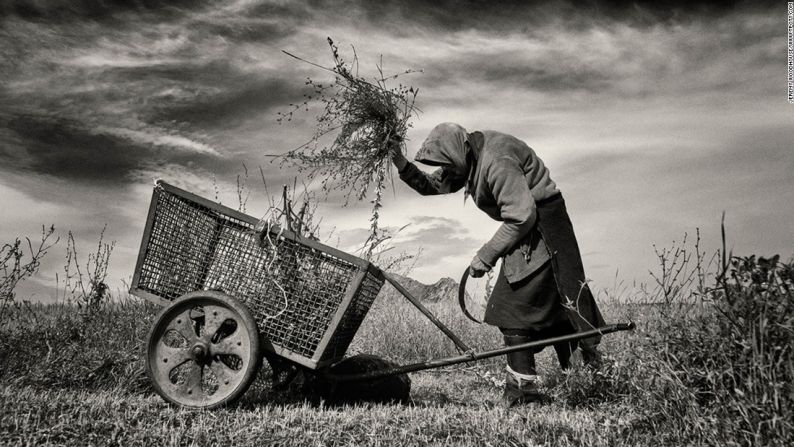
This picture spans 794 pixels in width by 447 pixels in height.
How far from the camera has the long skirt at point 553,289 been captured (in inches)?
145

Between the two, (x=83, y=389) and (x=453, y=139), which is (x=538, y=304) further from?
(x=83, y=389)

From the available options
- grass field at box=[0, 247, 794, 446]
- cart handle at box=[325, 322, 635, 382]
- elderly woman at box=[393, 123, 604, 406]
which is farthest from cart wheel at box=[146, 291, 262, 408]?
elderly woman at box=[393, 123, 604, 406]

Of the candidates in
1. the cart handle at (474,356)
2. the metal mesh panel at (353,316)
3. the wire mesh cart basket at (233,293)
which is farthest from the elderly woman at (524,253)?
the metal mesh panel at (353,316)

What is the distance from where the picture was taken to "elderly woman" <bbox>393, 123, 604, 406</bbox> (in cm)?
361

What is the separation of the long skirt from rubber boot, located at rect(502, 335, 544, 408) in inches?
6.6

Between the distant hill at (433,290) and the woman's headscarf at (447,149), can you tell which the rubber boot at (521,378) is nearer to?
the woman's headscarf at (447,149)

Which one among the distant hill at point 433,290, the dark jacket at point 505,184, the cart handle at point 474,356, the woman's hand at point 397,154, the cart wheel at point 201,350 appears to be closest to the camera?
the cart handle at point 474,356

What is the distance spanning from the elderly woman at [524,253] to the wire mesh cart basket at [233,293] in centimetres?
32

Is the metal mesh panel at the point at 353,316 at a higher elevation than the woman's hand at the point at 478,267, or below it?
below

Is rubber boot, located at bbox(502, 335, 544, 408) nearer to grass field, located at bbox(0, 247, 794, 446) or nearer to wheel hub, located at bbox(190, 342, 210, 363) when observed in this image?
grass field, located at bbox(0, 247, 794, 446)

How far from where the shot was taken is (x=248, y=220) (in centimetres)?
356

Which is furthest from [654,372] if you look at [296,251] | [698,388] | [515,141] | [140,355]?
[140,355]

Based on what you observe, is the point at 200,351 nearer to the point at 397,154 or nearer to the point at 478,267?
the point at 478,267

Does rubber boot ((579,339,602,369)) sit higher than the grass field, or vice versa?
rubber boot ((579,339,602,369))
